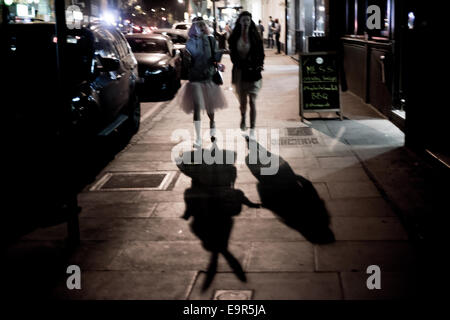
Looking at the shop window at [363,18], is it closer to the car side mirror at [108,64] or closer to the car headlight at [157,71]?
the car headlight at [157,71]

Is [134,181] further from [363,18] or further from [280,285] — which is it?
[363,18]

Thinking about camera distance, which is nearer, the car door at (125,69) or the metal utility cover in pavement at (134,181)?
the metal utility cover in pavement at (134,181)

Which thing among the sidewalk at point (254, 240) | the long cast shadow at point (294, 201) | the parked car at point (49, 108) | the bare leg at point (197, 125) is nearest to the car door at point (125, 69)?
the parked car at point (49, 108)

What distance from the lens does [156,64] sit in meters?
15.1

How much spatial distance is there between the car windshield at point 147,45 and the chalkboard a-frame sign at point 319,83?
256 inches

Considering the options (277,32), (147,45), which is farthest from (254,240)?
(277,32)

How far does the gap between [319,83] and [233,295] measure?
7.49m

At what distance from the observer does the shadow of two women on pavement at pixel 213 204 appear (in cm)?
482

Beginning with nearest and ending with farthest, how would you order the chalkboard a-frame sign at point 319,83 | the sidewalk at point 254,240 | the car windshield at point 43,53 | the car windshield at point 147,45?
1. the sidewalk at point 254,240
2. the car windshield at point 43,53
3. the chalkboard a-frame sign at point 319,83
4. the car windshield at point 147,45

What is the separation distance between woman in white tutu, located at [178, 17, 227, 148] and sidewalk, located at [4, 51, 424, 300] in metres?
0.97

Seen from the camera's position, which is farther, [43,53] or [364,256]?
[43,53]

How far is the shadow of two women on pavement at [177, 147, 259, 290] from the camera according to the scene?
15.8 feet

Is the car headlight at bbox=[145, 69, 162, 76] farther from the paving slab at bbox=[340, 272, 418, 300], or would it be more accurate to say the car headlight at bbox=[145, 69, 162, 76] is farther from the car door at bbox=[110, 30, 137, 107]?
the paving slab at bbox=[340, 272, 418, 300]

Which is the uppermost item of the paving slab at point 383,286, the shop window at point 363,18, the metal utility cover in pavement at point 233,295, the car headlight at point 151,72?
the shop window at point 363,18
